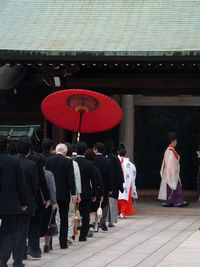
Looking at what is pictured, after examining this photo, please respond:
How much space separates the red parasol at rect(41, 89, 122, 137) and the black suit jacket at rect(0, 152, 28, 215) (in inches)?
155

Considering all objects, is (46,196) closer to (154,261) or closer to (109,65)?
(154,261)

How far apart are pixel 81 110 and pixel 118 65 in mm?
3437

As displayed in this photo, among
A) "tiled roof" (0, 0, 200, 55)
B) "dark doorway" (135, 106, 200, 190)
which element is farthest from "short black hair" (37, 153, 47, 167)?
"dark doorway" (135, 106, 200, 190)

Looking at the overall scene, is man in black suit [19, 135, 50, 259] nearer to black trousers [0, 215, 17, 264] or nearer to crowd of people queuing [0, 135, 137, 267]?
crowd of people queuing [0, 135, 137, 267]

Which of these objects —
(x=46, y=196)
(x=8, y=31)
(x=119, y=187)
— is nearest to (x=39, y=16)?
(x=8, y=31)

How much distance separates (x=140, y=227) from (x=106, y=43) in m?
5.09

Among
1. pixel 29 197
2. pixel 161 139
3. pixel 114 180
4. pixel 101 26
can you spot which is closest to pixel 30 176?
pixel 29 197

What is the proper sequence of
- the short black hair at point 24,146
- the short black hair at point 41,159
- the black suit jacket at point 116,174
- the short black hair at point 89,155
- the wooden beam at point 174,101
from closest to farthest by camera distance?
the short black hair at point 24,146 < the short black hair at point 41,159 < the short black hair at point 89,155 < the black suit jacket at point 116,174 < the wooden beam at point 174,101

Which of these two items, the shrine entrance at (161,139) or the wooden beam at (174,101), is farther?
the shrine entrance at (161,139)

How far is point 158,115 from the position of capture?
19.8 meters

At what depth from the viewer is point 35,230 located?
965cm

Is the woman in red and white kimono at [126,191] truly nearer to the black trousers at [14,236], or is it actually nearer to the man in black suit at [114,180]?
the man in black suit at [114,180]

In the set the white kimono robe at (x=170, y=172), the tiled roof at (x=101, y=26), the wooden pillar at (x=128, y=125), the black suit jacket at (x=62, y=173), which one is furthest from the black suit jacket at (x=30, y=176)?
the wooden pillar at (x=128, y=125)

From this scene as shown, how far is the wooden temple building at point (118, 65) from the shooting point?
→ 15.9 m
